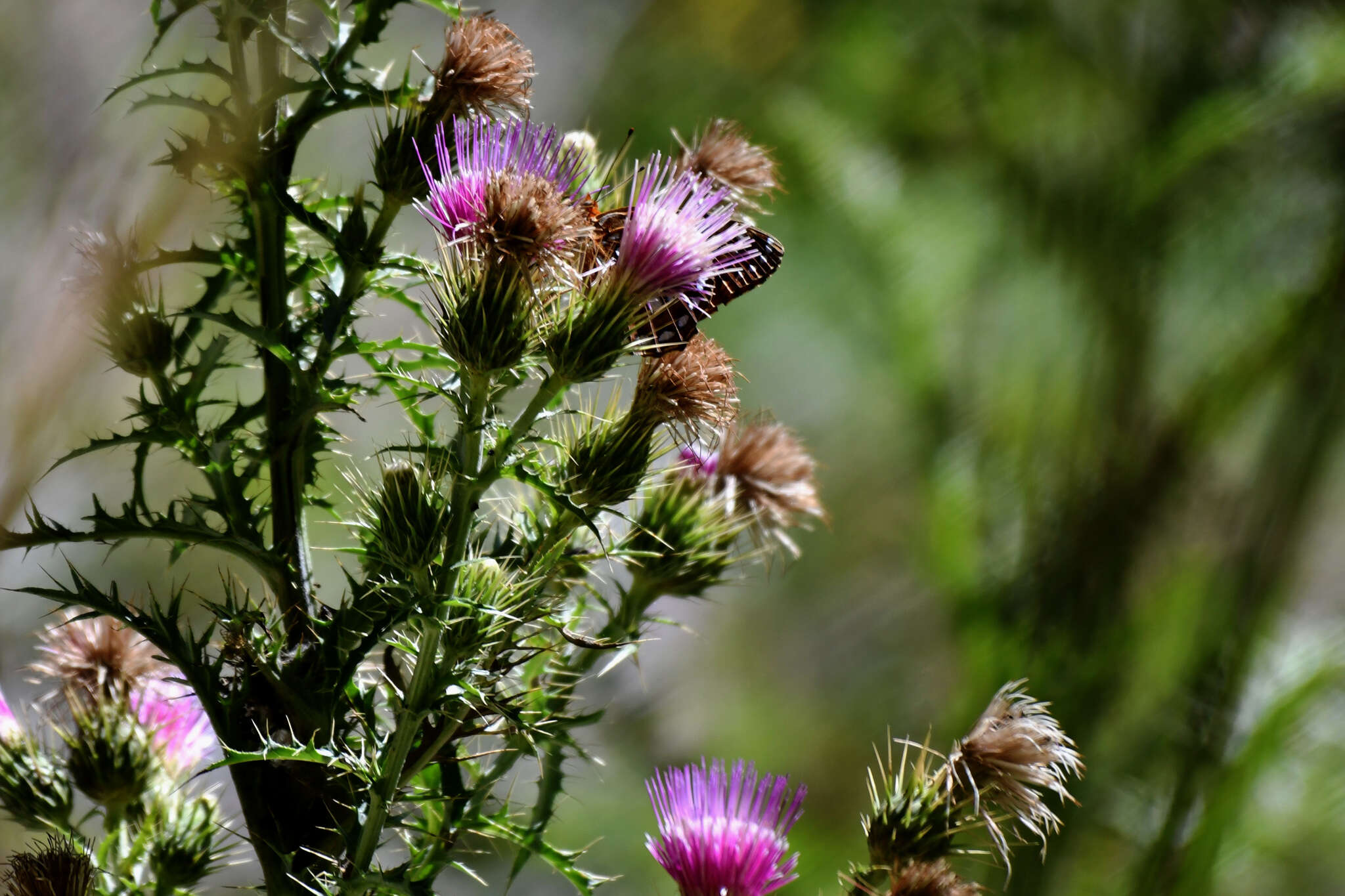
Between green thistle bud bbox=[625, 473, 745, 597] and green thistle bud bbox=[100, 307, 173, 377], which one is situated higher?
green thistle bud bbox=[625, 473, 745, 597]

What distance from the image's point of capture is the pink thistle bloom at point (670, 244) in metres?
0.39

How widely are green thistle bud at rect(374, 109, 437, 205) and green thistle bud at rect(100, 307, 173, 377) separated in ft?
0.35

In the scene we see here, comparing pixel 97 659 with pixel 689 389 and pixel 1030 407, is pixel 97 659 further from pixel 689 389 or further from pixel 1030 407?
pixel 1030 407

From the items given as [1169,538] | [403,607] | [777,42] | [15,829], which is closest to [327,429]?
[403,607]

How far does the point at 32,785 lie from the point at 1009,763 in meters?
0.43

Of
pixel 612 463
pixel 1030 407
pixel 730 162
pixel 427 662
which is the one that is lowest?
pixel 427 662

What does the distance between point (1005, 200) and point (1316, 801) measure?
1267mm

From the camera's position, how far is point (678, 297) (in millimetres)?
387

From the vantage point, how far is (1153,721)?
1613 mm

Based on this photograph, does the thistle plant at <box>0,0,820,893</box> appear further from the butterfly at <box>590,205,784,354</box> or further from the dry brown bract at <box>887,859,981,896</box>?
the dry brown bract at <box>887,859,981,896</box>

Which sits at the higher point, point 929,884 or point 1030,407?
point 1030,407

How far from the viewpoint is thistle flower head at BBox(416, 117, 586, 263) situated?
369mm

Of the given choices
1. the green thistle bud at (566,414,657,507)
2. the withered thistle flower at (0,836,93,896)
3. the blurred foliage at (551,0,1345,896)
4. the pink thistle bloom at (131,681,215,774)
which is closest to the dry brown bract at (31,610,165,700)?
the pink thistle bloom at (131,681,215,774)

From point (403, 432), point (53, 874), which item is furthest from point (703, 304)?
point (53, 874)
